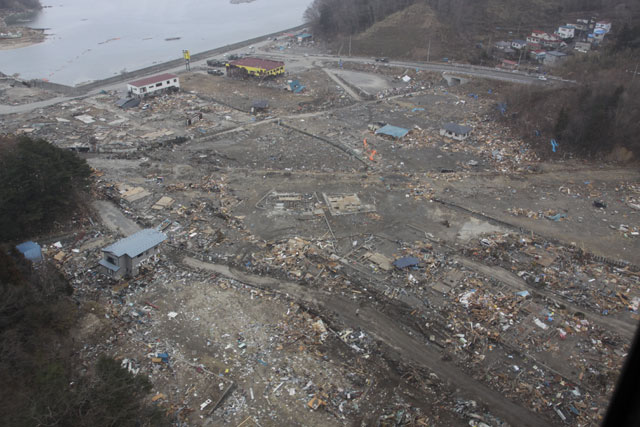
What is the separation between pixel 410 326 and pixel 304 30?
51.1 metres

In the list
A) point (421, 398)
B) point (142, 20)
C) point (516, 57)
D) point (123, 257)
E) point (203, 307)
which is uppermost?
point (142, 20)

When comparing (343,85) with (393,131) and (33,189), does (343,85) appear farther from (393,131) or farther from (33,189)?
(33,189)

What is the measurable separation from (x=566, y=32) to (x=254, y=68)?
99.4 feet

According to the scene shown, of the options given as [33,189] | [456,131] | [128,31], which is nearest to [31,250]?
[33,189]

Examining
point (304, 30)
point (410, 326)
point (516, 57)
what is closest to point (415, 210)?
point (410, 326)

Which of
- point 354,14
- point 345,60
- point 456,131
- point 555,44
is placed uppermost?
point 354,14

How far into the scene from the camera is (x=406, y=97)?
104ft

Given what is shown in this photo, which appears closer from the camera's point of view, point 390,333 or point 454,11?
point 390,333

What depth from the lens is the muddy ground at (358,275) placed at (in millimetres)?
10484

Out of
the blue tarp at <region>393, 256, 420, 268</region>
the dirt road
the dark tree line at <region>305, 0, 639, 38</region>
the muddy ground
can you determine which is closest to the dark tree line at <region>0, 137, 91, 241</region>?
the muddy ground

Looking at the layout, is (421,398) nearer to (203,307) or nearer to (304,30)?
(203,307)

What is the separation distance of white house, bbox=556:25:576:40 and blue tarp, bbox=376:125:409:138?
2713 cm

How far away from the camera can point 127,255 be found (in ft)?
44.7

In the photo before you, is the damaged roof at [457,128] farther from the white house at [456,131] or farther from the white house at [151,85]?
the white house at [151,85]
